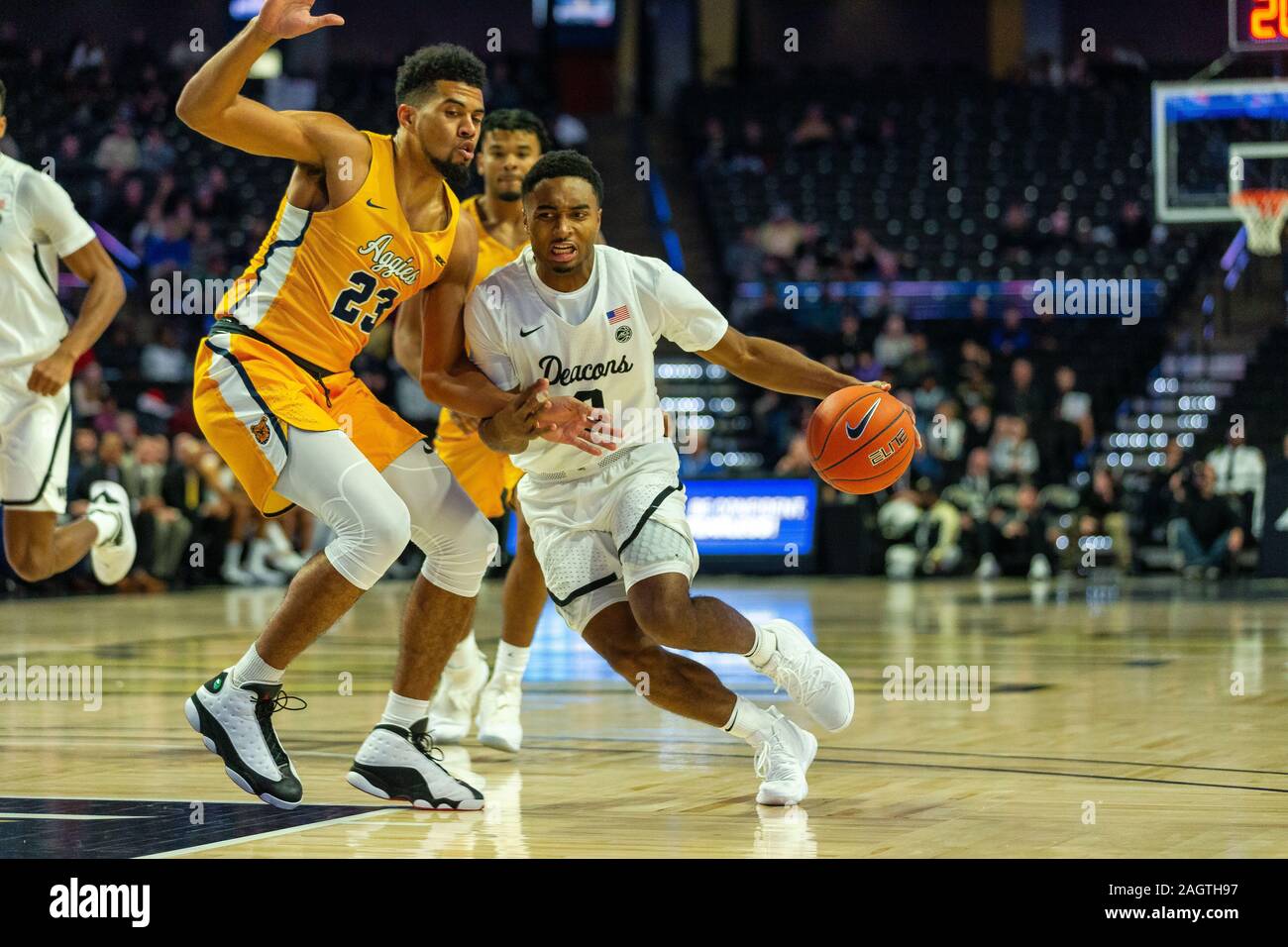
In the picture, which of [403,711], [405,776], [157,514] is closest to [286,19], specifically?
[403,711]

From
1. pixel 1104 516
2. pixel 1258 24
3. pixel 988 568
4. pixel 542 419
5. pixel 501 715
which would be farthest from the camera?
pixel 1104 516

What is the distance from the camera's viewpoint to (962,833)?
4.46 metres

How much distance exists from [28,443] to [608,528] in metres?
2.91

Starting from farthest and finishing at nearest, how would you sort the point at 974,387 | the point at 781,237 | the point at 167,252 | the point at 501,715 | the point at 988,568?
the point at 781,237 < the point at 167,252 < the point at 974,387 < the point at 988,568 < the point at 501,715

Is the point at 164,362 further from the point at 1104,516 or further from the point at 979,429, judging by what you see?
the point at 1104,516

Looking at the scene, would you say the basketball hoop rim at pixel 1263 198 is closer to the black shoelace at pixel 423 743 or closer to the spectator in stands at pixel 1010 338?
the spectator in stands at pixel 1010 338

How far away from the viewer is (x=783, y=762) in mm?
5043

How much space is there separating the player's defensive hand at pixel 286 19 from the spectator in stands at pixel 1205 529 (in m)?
12.8

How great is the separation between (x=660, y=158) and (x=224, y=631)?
15906mm

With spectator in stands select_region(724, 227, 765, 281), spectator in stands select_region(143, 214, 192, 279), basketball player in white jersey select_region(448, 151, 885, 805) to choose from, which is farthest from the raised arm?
spectator in stands select_region(724, 227, 765, 281)

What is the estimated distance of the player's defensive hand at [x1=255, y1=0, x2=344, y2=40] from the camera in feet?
15.2

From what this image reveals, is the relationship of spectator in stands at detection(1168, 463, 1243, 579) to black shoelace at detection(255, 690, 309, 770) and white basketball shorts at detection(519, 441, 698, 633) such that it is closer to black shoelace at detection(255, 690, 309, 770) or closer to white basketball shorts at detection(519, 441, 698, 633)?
white basketball shorts at detection(519, 441, 698, 633)

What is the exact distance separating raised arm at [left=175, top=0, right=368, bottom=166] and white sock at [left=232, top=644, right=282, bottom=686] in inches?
54.4
